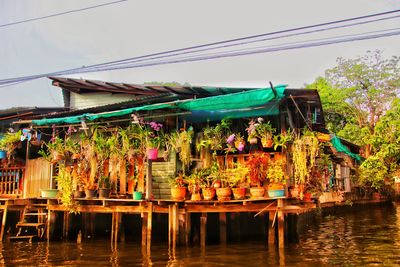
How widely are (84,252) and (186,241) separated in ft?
10.4

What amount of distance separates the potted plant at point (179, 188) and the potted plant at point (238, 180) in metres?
1.44

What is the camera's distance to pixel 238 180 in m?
12.1

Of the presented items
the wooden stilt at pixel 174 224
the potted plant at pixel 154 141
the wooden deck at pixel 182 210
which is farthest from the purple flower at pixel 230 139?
the wooden stilt at pixel 174 224

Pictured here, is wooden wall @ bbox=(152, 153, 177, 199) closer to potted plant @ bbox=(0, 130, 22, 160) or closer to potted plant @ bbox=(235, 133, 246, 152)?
potted plant @ bbox=(235, 133, 246, 152)

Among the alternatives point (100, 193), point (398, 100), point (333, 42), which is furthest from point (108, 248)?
point (398, 100)

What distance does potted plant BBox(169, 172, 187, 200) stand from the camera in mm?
12469

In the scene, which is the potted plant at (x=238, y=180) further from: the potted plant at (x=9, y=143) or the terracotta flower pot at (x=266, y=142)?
the potted plant at (x=9, y=143)

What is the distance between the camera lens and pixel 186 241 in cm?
1267

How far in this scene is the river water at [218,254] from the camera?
10789mm

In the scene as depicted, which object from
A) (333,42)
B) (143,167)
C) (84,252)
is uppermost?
(333,42)

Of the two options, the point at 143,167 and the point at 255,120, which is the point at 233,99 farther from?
the point at 143,167

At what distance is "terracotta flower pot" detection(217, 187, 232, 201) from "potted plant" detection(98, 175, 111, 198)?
12.8 ft

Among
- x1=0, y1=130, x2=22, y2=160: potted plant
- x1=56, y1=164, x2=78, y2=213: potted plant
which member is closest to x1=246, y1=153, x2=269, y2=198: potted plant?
x1=56, y1=164, x2=78, y2=213: potted plant

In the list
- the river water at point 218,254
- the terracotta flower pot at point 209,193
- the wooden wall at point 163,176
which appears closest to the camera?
the river water at point 218,254
